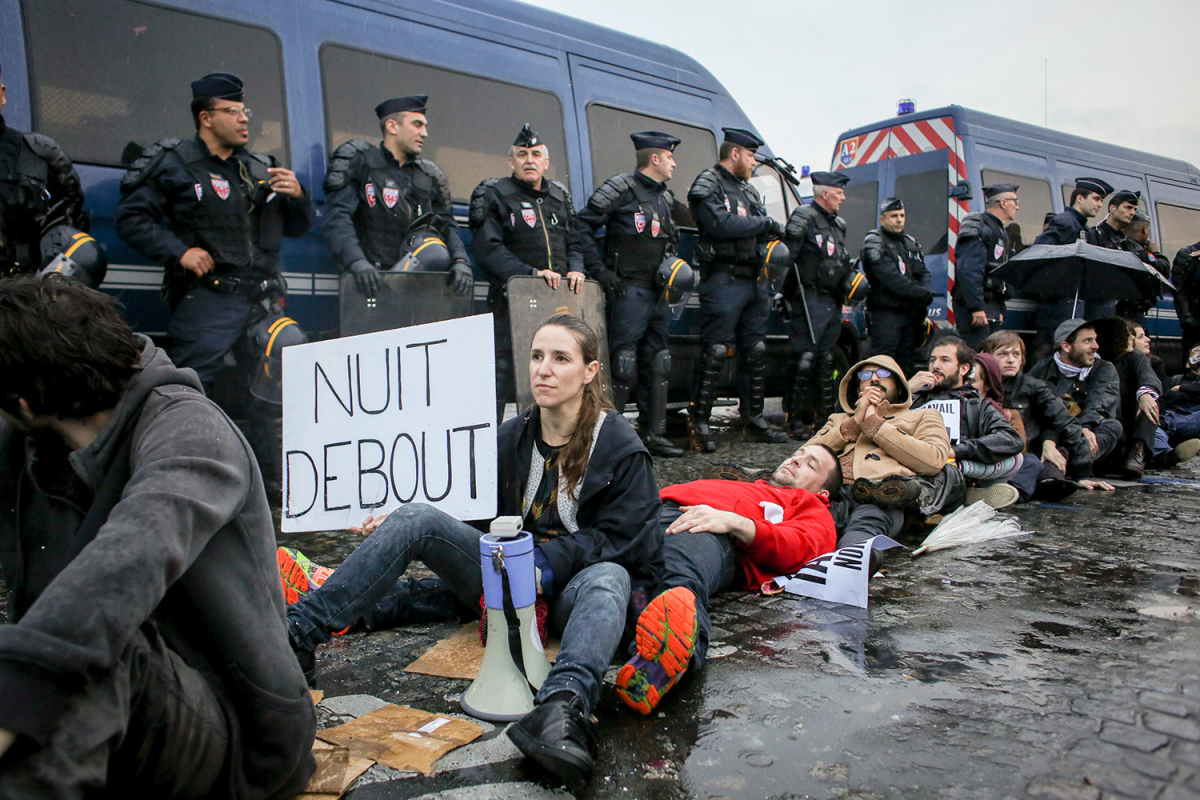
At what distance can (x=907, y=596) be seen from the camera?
3.36 metres

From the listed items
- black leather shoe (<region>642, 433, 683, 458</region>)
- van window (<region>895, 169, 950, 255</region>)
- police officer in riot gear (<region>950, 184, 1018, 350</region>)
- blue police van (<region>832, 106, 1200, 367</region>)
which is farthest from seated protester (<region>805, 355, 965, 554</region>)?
van window (<region>895, 169, 950, 255</region>)

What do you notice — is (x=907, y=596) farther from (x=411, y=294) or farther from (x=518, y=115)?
(x=518, y=115)

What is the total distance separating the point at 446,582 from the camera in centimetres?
279

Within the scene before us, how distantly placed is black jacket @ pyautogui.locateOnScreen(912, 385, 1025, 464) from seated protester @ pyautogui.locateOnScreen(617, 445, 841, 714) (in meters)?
1.35

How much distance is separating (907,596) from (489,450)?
1705mm

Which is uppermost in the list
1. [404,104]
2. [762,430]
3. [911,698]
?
[404,104]

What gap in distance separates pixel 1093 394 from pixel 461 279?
4.61 m

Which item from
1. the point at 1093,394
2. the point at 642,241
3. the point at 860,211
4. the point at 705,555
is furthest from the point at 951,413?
the point at 860,211

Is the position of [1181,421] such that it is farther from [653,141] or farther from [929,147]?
[653,141]

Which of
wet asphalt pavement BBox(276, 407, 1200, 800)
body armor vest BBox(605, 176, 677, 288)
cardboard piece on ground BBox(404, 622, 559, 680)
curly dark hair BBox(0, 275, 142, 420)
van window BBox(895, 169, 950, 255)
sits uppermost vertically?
van window BBox(895, 169, 950, 255)

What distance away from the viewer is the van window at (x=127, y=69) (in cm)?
424

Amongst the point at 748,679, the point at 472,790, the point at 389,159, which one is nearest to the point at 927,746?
the point at 748,679

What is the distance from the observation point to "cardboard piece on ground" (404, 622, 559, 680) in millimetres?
2561

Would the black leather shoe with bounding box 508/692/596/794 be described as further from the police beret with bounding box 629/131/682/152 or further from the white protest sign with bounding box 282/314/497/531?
the police beret with bounding box 629/131/682/152
